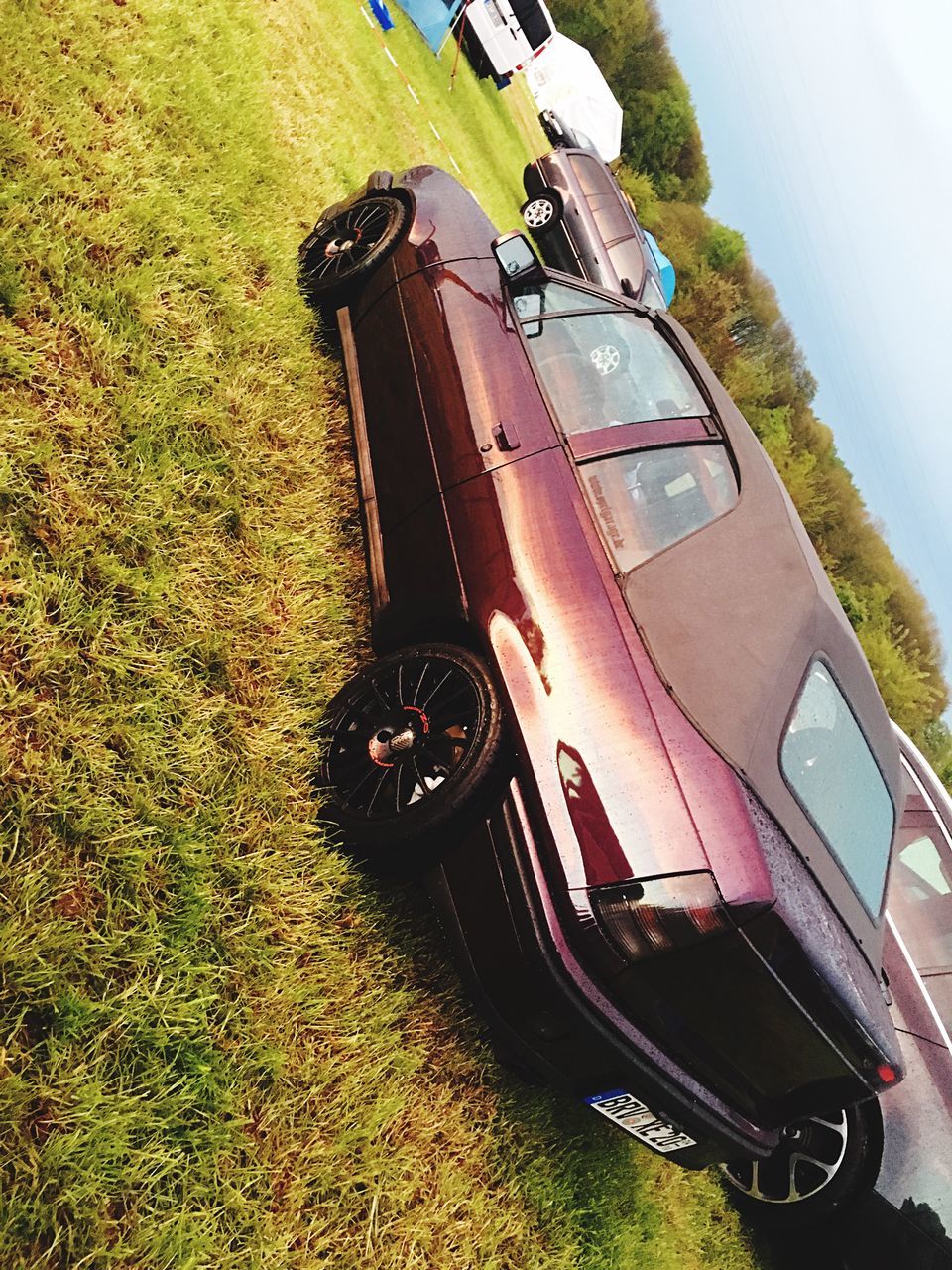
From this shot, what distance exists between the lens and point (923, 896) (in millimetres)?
3754

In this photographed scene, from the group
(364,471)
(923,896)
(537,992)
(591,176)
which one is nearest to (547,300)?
(364,471)

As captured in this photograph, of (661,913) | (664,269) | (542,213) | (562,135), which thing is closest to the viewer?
(661,913)

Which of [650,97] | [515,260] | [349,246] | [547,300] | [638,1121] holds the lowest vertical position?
[650,97]

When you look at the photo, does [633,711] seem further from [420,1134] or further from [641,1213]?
[641,1213]

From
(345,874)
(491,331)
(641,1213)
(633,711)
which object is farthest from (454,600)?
(641,1213)

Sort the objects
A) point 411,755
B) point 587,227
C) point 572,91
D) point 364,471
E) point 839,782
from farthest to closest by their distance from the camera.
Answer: point 572,91 → point 587,227 → point 364,471 → point 839,782 → point 411,755

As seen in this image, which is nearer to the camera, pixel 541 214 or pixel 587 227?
pixel 587 227

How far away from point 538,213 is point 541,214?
1.6 inches

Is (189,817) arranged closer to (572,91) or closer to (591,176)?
(591,176)

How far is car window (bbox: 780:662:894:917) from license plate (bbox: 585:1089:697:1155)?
0.96 meters

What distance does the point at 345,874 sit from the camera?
99.4 inches

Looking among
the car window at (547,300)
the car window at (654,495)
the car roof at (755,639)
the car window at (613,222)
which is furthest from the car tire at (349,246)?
the car window at (613,222)

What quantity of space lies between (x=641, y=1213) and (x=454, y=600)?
2319 mm

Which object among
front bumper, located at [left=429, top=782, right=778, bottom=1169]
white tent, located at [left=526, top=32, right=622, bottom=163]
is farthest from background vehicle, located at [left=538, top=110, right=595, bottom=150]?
front bumper, located at [left=429, top=782, right=778, bottom=1169]
